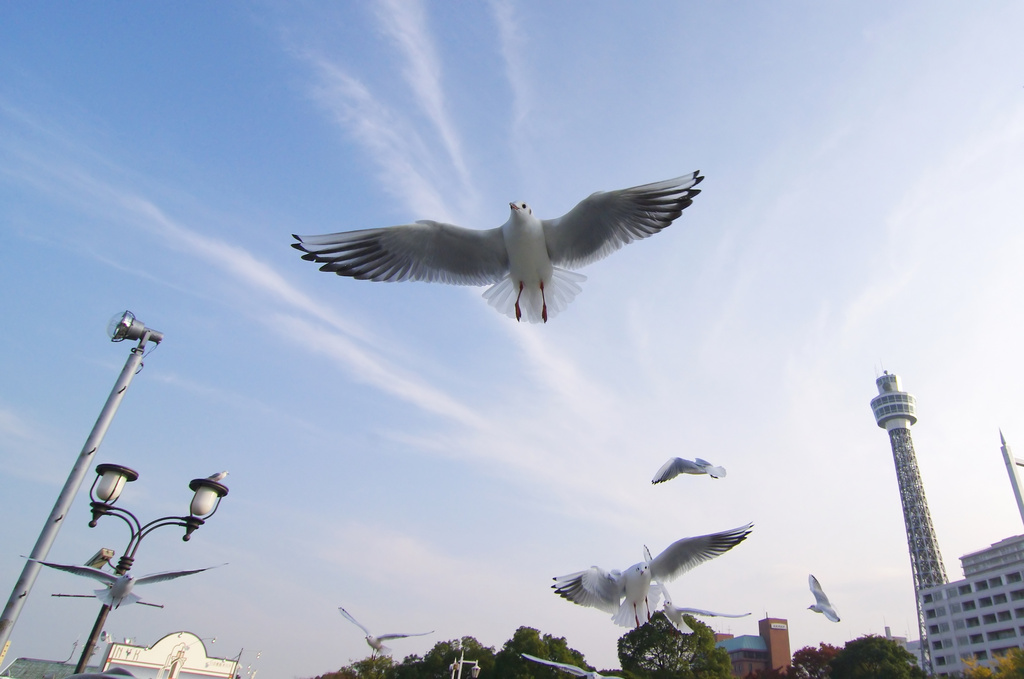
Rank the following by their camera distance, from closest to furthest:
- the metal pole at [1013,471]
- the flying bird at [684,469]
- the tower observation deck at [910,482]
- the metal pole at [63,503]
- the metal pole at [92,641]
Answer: the metal pole at [92,641]
the metal pole at [63,503]
the flying bird at [684,469]
the metal pole at [1013,471]
the tower observation deck at [910,482]

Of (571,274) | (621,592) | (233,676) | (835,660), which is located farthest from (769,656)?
(571,274)

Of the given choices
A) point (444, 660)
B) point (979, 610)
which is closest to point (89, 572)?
point (444, 660)

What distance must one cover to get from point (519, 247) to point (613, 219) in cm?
107

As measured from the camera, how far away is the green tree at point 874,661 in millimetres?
30438

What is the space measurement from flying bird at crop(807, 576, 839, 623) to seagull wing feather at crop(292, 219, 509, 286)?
33.6ft

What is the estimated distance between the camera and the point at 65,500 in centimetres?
512

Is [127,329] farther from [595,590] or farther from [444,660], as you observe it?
[444,660]

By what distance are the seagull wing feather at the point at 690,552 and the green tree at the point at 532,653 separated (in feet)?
63.9

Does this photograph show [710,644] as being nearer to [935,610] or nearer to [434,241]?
[434,241]

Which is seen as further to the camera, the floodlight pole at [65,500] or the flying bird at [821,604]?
the flying bird at [821,604]

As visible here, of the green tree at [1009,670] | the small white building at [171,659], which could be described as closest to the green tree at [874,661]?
the green tree at [1009,670]

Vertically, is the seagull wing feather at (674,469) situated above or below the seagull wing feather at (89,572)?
above

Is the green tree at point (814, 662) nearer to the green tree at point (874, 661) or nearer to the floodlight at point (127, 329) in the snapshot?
the green tree at point (874, 661)

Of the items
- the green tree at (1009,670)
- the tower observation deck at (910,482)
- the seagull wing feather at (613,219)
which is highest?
the tower observation deck at (910,482)
